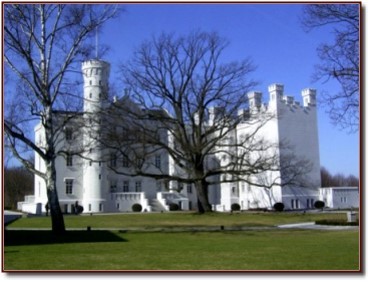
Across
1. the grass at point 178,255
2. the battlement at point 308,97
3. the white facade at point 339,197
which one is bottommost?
the white facade at point 339,197

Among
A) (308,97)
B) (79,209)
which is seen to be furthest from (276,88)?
(79,209)

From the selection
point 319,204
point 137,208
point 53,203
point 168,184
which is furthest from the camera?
point 137,208

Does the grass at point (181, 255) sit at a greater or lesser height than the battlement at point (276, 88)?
lesser

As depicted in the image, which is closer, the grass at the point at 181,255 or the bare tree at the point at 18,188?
the grass at the point at 181,255

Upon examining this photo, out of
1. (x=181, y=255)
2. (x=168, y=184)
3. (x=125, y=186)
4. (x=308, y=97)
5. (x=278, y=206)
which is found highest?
(x=308, y=97)

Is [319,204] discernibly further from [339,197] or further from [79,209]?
[79,209]

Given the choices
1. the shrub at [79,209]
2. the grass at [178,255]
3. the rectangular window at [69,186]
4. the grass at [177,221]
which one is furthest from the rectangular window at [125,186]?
the grass at [178,255]

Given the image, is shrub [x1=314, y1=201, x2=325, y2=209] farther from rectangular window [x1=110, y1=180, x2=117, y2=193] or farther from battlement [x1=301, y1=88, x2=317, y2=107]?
rectangular window [x1=110, y1=180, x2=117, y2=193]

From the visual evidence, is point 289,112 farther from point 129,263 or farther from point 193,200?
point 129,263

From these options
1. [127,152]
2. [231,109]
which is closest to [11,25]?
[127,152]

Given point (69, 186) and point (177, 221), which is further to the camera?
point (69, 186)

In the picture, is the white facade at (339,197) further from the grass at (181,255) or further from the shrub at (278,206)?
the grass at (181,255)

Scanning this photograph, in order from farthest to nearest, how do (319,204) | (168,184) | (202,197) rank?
(168,184)
(319,204)
(202,197)

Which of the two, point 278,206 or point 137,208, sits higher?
point 278,206
